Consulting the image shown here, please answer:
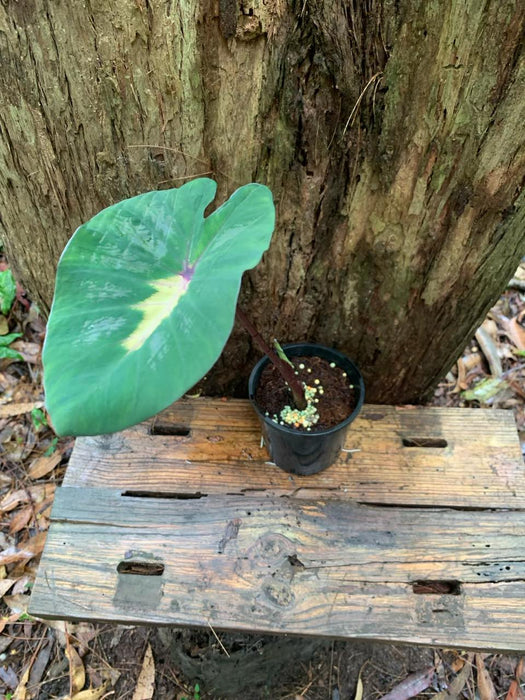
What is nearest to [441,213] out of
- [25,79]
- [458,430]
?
[458,430]

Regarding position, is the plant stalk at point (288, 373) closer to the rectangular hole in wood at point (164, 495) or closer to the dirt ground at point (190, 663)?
the rectangular hole in wood at point (164, 495)

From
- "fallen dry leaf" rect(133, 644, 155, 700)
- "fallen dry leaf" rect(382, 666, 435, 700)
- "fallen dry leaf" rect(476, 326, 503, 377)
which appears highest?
"fallen dry leaf" rect(476, 326, 503, 377)

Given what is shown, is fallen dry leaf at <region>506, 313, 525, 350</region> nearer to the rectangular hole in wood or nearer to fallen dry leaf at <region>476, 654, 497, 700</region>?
fallen dry leaf at <region>476, 654, 497, 700</region>

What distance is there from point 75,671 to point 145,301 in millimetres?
1245

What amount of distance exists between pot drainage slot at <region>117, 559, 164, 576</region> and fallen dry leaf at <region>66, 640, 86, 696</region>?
584 millimetres

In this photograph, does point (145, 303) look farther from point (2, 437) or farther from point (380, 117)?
point (2, 437)

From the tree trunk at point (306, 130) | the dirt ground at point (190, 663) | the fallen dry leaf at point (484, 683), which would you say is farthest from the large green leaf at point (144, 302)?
the fallen dry leaf at point (484, 683)

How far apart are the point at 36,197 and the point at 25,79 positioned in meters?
0.26

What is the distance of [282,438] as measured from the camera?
1158 mm

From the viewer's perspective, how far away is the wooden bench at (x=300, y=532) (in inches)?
40.2

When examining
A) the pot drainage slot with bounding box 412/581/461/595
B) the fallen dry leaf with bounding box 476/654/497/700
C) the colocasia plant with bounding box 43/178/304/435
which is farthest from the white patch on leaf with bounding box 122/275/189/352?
the fallen dry leaf with bounding box 476/654/497/700

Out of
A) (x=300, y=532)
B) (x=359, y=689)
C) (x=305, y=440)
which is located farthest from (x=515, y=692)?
(x=305, y=440)

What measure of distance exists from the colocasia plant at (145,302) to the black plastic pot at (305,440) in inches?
18.7

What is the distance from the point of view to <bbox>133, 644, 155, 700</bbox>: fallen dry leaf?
1.42 metres
